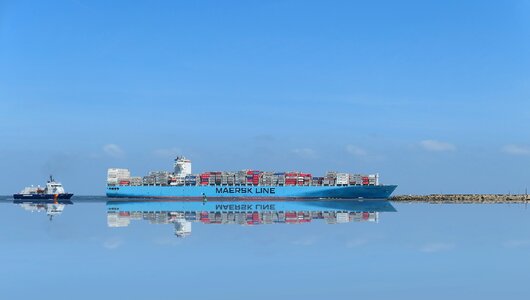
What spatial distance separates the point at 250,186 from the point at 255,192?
1.39 metres

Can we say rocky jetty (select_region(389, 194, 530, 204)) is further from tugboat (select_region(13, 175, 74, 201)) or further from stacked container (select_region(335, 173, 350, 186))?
tugboat (select_region(13, 175, 74, 201))

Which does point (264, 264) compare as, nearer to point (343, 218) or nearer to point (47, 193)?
point (343, 218)

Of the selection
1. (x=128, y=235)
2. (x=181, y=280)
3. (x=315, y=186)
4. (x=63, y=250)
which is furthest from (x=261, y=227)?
(x=315, y=186)

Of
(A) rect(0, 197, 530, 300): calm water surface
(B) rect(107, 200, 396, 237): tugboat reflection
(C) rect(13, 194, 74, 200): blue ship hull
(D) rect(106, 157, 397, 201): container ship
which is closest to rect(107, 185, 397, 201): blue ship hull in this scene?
(D) rect(106, 157, 397, 201): container ship

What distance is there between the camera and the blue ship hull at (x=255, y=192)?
11106 cm

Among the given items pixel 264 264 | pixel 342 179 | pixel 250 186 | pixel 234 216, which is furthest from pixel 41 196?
pixel 264 264

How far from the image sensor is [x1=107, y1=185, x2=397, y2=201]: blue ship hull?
111062 millimetres

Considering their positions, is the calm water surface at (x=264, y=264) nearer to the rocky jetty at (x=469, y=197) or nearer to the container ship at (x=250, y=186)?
the container ship at (x=250, y=186)

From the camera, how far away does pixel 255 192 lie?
115m

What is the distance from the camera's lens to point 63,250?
94.2ft

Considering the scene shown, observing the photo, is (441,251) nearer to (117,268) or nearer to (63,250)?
(117,268)

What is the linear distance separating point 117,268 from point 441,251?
→ 534 inches

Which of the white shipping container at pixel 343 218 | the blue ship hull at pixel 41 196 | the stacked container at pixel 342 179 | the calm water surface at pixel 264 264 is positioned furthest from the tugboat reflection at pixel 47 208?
the stacked container at pixel 342 179

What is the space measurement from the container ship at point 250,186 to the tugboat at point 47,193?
846 centimetres
